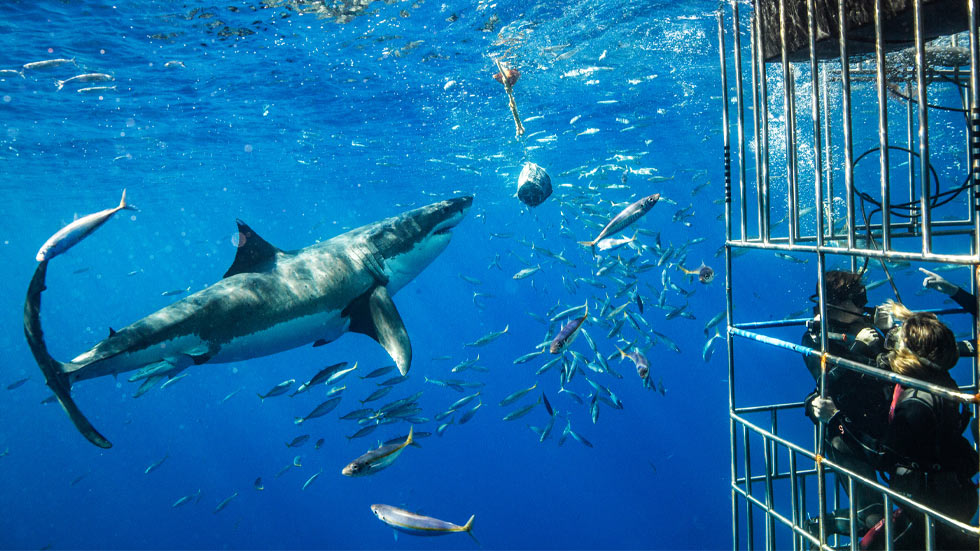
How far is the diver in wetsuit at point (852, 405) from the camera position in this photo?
11.3 feet

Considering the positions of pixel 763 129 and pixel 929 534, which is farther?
pixel 763 129

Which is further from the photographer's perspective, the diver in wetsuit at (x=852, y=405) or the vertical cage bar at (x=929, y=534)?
the diver in wetsuit at (x=852, y=405)

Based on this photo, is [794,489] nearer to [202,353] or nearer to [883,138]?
[883,138]

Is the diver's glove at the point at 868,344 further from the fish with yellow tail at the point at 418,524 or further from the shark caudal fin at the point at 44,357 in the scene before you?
the shark caudal fin at the point at 44,357

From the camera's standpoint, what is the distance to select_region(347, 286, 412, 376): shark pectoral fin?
5234 millimetres

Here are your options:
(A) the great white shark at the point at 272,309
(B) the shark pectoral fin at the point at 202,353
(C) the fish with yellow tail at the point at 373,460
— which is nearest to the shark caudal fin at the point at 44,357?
(A) the great white shark at the point at 272,309

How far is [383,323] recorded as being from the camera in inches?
220

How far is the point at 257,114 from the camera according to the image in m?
16.0

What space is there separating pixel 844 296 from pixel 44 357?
21.6 ft

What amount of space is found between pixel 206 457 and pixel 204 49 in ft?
174

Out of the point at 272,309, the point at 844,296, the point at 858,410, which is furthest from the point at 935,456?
the point at 272,309

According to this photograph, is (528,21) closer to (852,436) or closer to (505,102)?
(505,102)

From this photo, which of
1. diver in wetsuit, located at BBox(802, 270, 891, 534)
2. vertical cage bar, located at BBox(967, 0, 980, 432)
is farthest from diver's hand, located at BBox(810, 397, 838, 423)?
vertical cage bar, located at BBox(967, 0, 980, 432)

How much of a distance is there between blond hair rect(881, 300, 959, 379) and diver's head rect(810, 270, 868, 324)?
1441mm
